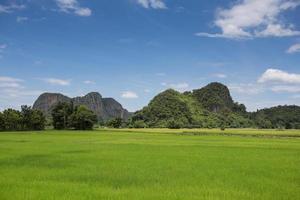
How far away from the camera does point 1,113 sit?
72500 mm

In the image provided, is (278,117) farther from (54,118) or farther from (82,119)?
(54,118)

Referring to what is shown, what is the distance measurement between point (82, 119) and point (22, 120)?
35.7 ft

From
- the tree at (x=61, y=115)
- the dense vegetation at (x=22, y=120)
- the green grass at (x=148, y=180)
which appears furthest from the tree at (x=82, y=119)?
the green grass at (x=148, y=180)

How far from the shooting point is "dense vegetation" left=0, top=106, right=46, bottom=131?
238ft

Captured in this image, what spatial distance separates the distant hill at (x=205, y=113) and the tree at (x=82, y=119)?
26571 millimetres

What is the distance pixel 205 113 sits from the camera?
133875 millimetres

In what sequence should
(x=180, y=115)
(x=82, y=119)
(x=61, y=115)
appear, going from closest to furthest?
(x=82, y=119) < (x=61, y=115) < (x=180, y=115)

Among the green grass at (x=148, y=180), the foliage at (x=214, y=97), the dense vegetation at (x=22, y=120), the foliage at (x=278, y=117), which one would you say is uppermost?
the foliage at (x=214, y=97)

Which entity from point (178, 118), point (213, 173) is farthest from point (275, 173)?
point (178, 118)

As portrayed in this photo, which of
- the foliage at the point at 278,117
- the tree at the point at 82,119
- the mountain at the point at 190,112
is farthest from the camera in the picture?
the foliage at the point at 278,117

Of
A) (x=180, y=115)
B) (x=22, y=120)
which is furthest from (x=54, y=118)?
(x=180, y=115)

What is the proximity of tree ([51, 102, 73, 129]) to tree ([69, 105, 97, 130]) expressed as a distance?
2089 mm

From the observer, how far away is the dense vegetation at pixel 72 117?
7931cm

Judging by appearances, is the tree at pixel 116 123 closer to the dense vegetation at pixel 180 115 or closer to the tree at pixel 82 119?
the dense vegetation at pixel 180 115
